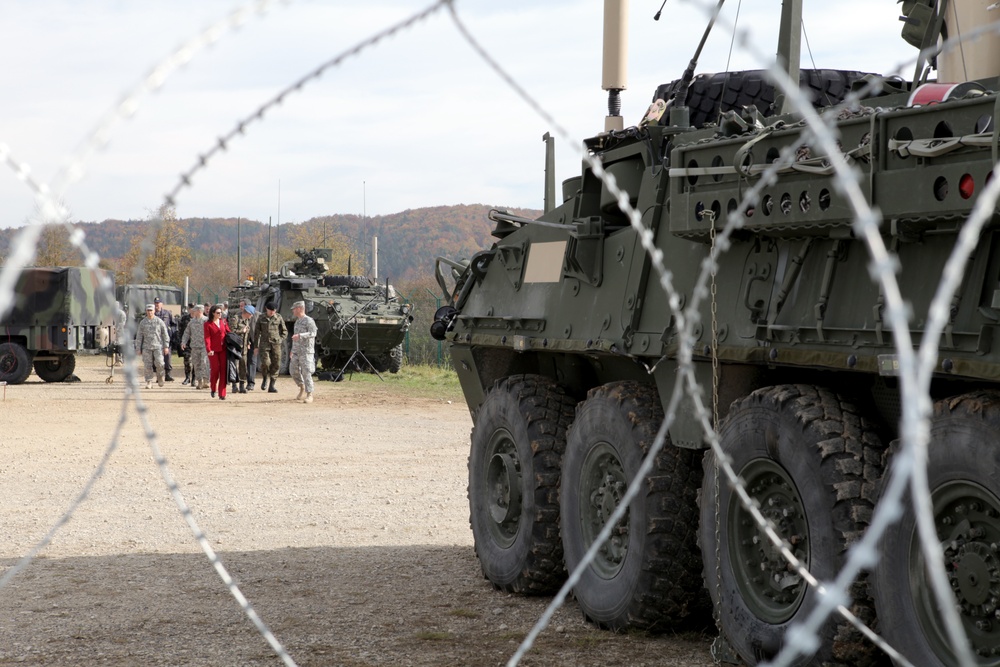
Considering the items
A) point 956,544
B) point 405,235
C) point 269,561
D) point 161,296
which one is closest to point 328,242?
point 161,296

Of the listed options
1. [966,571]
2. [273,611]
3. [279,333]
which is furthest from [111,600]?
[279,333]

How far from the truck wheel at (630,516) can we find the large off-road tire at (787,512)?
0.34m

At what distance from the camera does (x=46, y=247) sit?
46625 millimetres

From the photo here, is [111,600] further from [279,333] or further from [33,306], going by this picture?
[33,306]

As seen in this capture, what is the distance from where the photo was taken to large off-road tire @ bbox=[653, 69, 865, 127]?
6684mm

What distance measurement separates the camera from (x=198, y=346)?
920 inches

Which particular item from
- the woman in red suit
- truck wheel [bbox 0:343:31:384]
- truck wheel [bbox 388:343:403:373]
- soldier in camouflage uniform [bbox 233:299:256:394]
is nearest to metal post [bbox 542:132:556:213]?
the woman in red suit

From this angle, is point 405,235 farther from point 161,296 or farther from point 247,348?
point 247,348

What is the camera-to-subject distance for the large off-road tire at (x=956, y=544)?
12.9 feet

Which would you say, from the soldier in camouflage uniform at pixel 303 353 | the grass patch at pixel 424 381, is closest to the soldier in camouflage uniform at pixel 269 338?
the soldier in camouflage uniform at pixel 303 353

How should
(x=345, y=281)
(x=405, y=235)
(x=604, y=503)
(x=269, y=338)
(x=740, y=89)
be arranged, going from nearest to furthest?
(x=604, y=503), (x=740, y=89), (x=269, y=338), (x=345, y=281), (x=405, y=235)

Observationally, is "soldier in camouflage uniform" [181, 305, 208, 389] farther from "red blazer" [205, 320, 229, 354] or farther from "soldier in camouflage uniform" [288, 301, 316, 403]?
"soldier in camouflage uniform" [288, 301, 316, 403]

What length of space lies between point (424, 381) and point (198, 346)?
469 centimetres

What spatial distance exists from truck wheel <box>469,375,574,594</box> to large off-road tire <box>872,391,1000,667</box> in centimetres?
272
